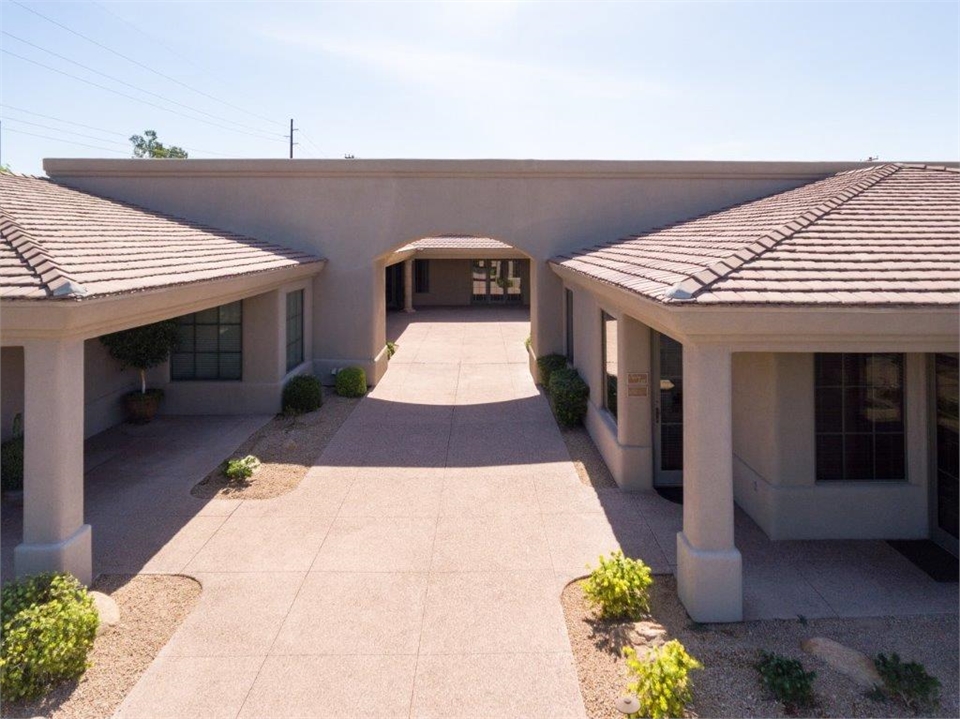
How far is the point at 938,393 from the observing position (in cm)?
741

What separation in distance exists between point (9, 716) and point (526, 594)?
13.8 feet

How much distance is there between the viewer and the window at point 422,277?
34.2 m

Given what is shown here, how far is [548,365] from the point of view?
1556 centimetres

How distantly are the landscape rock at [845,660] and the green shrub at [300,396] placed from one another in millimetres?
10594

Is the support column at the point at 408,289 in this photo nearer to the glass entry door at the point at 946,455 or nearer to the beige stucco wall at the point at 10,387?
the beige stucco wall at the point at 10,387

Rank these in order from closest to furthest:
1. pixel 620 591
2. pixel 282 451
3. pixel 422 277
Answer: pixel 620 591 < pixel 282 451 < pixel 422 277

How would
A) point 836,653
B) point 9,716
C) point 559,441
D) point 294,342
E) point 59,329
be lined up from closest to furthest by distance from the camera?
point 9,716 → point 836,653 → point 59,329 → point 559,441 → point 294,342

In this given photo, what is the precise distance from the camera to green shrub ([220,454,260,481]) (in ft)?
31.9

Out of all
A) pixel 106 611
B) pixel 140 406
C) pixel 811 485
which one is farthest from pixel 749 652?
pixel 140 406

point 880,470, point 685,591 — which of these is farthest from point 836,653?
point 880,470

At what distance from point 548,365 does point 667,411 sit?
6.10 metres

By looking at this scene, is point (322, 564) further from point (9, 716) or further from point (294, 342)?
point (294, 342)

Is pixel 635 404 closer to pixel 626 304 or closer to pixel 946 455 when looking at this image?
pixel 626 304

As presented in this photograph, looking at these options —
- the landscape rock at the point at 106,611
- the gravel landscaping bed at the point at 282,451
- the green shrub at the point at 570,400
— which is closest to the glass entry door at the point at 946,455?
the green shrub at the point at 570,400
